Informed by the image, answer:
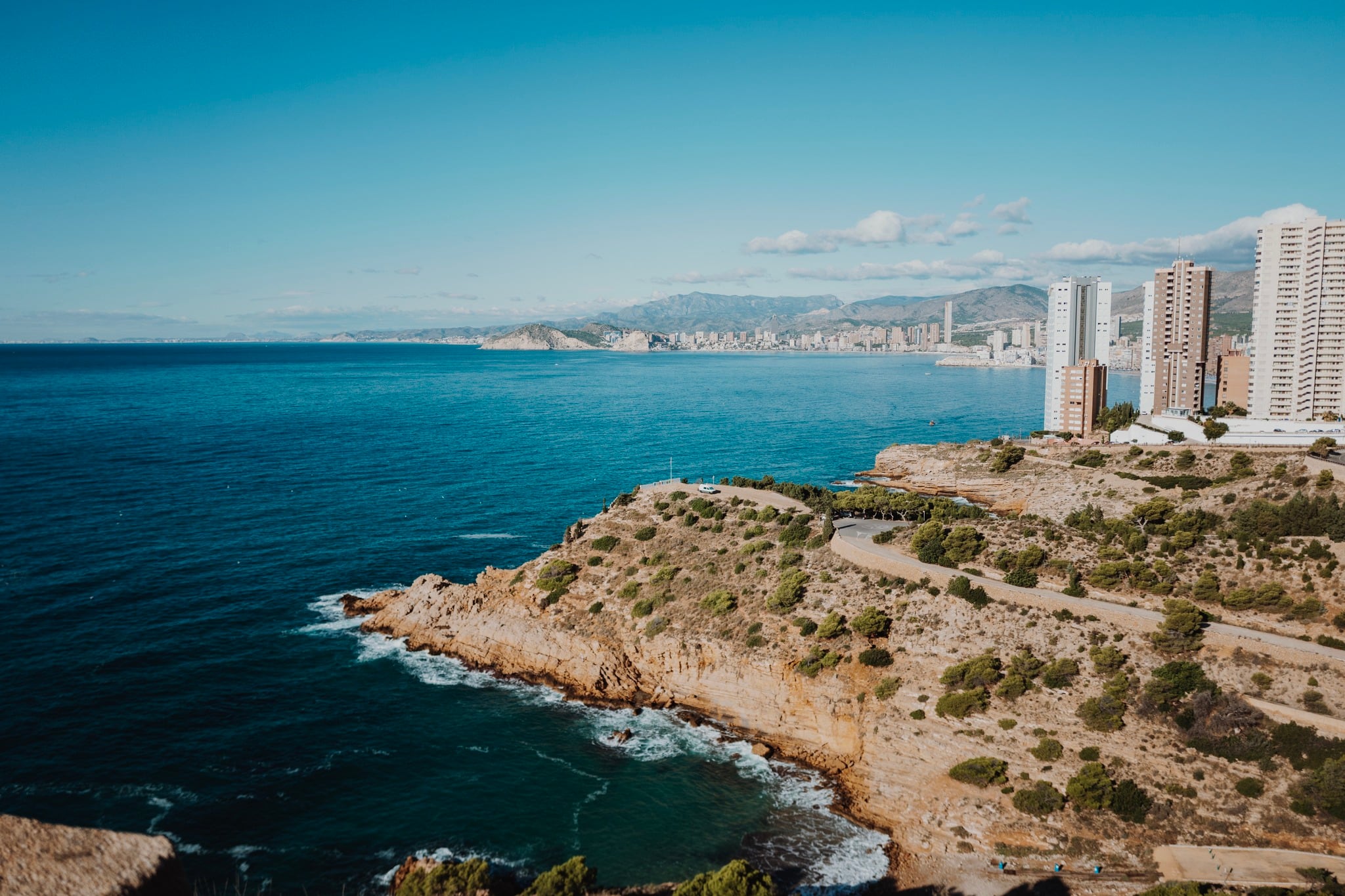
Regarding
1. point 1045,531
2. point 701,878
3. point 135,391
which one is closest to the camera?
point 701,878

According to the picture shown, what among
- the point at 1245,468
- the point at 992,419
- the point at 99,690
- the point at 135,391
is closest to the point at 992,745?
the point at 1245,468

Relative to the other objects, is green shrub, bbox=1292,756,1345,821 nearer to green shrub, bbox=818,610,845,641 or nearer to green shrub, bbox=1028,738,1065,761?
green shrub, bbox=1028,738,1065,761

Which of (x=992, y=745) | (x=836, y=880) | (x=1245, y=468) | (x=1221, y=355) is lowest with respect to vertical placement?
(x=836, y=880)


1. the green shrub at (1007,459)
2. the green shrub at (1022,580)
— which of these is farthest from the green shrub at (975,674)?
the green shrub at (1007,459)

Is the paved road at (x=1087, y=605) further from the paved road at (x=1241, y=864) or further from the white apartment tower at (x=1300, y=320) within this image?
the white apartment tower at (x=1300, y=320)

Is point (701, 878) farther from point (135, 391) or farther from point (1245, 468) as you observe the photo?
point (135, 391)

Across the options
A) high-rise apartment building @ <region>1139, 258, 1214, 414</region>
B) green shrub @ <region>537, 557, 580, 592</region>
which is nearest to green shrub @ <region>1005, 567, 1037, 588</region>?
green shrub @ <region>537, 557, 580, 592</region>
